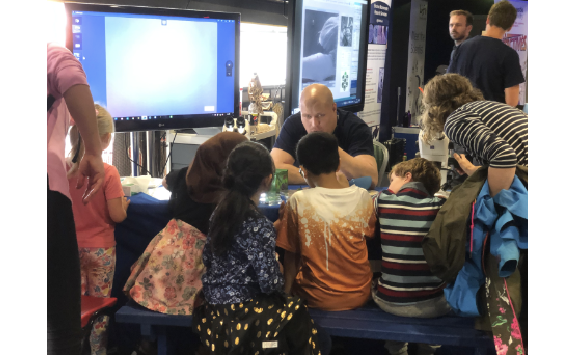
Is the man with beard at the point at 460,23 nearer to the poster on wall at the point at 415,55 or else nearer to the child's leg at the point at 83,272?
the poster on wall at the point at 415,55

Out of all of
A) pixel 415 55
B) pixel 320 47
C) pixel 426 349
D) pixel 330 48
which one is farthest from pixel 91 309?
pixel 415 55

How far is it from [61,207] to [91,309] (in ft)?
2.31

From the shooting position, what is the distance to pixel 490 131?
6.06ft

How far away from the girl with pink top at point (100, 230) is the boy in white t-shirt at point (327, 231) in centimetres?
68

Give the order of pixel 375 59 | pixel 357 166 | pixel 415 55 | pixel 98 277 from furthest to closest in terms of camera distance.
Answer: pixel 415 55
pixel 375 59
pixel 357 166
pixel 98 277

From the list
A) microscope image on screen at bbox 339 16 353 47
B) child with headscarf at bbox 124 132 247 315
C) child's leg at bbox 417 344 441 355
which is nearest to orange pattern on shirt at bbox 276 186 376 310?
child with headscarf at bbox 124 132 247 315

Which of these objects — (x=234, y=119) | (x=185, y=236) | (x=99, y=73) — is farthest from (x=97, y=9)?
(x=185, y=236)

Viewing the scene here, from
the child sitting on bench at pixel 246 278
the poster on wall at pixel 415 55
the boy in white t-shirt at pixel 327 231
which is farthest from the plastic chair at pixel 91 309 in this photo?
the poster on wall at pixel 415 55

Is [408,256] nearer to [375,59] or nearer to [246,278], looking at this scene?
[246,278]

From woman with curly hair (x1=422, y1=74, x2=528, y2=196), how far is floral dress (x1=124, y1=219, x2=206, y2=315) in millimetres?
1053

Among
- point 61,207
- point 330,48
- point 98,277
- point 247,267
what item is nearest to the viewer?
point 61,207

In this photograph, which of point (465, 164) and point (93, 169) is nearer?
point (93, 169)
